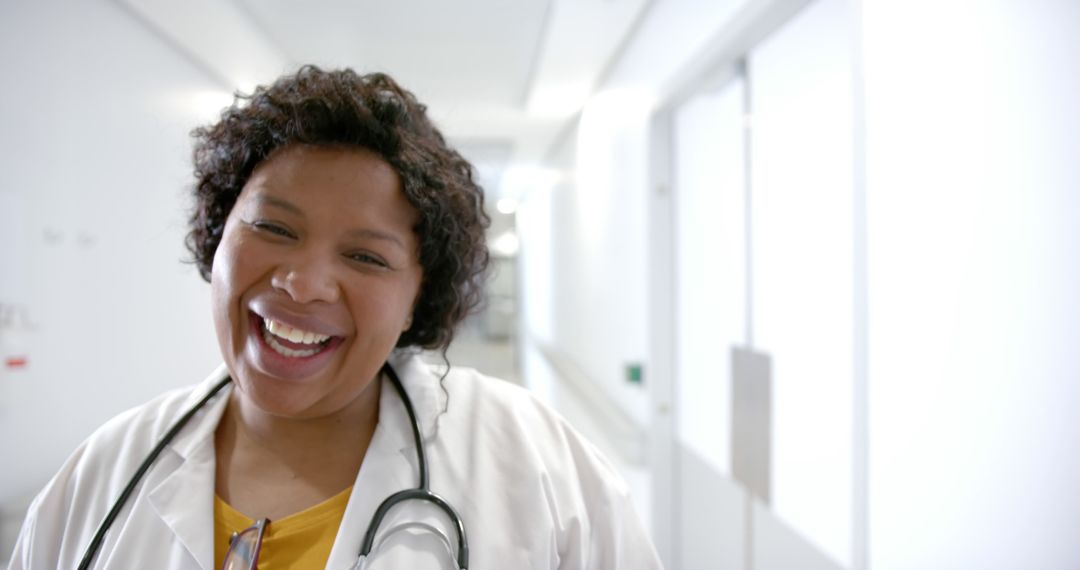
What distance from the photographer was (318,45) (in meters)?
2.98

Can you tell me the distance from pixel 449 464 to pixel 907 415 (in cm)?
80

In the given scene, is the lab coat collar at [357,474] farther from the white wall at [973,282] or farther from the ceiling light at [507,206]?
the ceiling light at [507,206]

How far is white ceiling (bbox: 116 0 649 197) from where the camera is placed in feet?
7.69

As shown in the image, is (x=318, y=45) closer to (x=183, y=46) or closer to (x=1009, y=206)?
(x=183, y=46)

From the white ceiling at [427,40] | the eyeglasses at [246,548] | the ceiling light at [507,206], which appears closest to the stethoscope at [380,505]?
the eyeglasses at [246,548]

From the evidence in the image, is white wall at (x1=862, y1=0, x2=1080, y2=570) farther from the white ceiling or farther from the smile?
the white ceiling

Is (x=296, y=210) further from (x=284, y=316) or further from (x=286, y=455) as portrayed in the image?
(x=286, y=455)

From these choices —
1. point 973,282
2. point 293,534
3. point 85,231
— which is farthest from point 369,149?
point 85,231

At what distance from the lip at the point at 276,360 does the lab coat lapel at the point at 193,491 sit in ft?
0.71

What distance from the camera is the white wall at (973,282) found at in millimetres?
899

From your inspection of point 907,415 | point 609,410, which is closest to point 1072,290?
point 907,415

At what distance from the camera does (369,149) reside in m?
0.86

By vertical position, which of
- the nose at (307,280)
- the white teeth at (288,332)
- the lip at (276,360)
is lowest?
the lip at (276,360)

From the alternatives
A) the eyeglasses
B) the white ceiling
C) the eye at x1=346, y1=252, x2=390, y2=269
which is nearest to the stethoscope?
the eyeglasses
